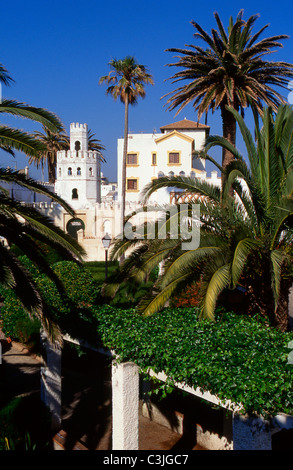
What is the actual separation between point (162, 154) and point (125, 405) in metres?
34.5

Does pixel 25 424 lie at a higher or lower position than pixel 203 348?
lower

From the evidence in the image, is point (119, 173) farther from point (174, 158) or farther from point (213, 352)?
point (213, 352)

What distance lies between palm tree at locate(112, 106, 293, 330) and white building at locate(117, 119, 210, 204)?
31408mm

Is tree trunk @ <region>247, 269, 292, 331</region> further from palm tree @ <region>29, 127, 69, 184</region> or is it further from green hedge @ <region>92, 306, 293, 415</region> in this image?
palm tree @ <region>29, 127, 69, 184</region>

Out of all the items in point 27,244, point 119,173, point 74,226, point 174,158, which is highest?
point 174,158

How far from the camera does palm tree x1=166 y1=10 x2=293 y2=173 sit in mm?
14727

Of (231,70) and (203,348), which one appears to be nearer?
(203,348)

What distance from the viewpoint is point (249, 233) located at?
6.97 meters

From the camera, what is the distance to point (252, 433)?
191 inches

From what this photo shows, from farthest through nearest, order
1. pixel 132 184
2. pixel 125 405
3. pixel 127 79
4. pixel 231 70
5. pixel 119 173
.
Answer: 1. pixel 119 173
2. pixel 132 184
3. pixel 127 79
4. pixel 231 70
5. pixel 125 405

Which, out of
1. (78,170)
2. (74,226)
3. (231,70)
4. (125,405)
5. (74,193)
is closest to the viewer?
(125,405)

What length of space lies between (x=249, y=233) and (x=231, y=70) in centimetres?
984

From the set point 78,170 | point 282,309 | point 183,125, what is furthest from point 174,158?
point 282,309
